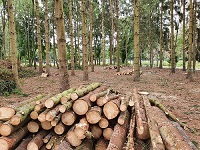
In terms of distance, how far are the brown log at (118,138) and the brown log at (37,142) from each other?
1.39m

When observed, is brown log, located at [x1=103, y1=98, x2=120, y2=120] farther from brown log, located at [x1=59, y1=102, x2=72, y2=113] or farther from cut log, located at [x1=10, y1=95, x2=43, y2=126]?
cut log, located at [x1=10, y1=95, x2=43, y2=126]

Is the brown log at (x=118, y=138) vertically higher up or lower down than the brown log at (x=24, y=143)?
higher up

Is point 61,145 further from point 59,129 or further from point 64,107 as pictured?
point 64,107

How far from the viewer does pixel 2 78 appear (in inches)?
387

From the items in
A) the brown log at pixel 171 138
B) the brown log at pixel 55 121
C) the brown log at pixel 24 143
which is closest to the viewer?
the brown log at pixel 171 138

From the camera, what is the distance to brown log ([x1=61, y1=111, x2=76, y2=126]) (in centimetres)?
415

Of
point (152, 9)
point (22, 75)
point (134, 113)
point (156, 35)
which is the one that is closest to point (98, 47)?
point (156, 35)

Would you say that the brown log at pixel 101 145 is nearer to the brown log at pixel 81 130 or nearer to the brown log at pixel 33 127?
the brown log at pixel 81 130

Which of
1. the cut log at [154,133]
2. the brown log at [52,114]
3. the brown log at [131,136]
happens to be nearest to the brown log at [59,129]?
the brown log at [52,114]

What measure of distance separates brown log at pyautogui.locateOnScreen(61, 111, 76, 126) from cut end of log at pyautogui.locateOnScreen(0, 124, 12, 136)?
101 centimetres

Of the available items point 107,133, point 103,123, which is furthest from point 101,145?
point 103,123

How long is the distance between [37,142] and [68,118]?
0.74 m

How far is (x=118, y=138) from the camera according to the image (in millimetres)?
3646

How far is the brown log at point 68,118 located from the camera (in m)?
4.15
